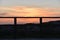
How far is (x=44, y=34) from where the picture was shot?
36.1ft

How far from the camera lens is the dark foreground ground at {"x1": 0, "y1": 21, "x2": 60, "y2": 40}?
10828mm

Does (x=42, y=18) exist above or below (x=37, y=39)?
above

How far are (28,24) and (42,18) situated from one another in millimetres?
943

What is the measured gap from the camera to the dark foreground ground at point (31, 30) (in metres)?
10.8

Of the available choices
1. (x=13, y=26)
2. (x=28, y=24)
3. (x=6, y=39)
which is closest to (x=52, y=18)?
(x=28, y=24)

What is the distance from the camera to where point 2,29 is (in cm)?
1098

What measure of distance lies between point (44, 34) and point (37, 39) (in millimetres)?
1501

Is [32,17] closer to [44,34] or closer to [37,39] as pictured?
[44,34]

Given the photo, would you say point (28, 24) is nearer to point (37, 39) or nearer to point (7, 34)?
point (7, 34)

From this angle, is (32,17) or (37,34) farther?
(32,17)

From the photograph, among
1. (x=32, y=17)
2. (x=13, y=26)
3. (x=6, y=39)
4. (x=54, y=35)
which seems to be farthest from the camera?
(x=32, y=17)

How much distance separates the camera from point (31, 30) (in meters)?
11.3

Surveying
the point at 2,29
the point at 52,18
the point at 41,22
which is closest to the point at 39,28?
the point at 41,22

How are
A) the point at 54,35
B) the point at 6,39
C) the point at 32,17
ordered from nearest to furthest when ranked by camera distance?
the point at 6,39 < the point at 54,35 < the point at 32,17
